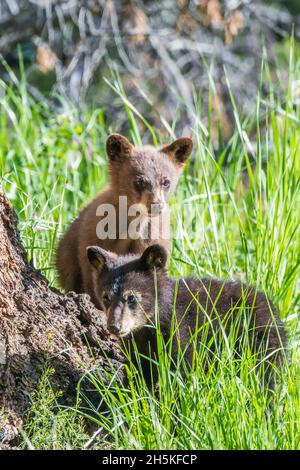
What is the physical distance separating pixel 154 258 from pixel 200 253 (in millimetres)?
877

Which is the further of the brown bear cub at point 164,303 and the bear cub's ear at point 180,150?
the bear cub's ear at point 180,150

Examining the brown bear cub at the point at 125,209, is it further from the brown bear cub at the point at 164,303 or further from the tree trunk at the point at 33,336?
the tree trunk at the point at 33,336

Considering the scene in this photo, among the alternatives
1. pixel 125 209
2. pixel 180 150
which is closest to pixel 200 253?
pixel 125 209

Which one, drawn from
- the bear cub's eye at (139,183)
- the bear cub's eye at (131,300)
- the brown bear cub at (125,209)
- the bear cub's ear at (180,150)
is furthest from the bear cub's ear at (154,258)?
the bear cub's ear at (180,150)

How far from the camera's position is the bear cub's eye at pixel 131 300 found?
4.44 metres

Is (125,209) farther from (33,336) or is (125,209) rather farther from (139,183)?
(33,336)

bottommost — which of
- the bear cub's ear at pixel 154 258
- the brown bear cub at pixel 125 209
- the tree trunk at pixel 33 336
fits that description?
the tree trunk at pixel 33 336

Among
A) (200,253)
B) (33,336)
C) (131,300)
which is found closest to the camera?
(33,336)

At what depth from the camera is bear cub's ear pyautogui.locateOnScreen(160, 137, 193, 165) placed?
586cm

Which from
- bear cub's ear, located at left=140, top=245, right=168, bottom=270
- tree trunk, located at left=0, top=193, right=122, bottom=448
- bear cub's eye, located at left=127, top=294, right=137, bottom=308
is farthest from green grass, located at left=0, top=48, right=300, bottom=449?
bear cub's eye, located at left=127, top=294, right=137, bottom=308

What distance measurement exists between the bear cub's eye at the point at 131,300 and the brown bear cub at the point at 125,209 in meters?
0.64

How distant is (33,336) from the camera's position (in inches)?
154

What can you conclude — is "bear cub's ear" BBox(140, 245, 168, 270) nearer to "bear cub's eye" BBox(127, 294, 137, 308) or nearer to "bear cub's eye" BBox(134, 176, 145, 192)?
"bear cub's eye" BBox(127, 294, 137, 308)
